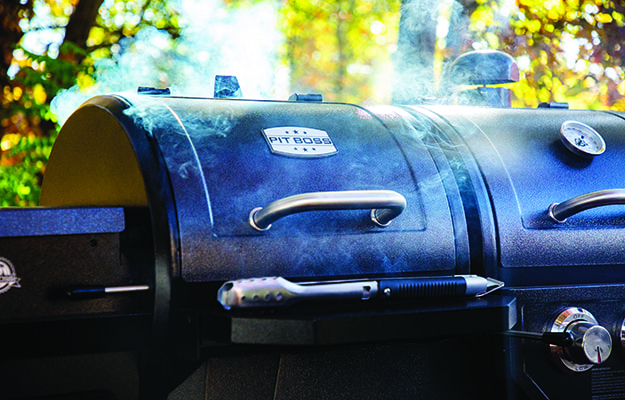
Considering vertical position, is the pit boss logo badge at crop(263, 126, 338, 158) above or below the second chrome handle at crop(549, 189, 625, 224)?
above

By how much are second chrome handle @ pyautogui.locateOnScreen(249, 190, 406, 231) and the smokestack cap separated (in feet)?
4.08

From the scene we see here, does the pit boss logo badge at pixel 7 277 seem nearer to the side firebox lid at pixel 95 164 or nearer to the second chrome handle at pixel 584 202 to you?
the side firebox lid at pixel 95 164

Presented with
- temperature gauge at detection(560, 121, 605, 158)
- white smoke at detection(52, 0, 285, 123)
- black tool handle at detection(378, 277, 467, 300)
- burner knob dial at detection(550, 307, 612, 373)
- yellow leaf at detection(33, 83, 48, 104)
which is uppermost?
white smoke at detection(52, 0, 285, 123)

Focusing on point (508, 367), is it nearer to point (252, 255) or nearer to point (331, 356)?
point (331, 356)

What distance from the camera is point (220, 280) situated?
1.41m

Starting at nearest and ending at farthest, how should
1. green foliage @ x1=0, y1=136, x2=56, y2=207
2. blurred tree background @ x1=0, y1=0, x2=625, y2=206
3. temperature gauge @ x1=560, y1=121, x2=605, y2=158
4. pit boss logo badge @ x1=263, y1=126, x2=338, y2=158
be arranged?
1. pit boss logo badge @ x1=263, y1=126, x2=338, y2=158
2. temperature gauge @ x1=560, y1=121, x2=605, y2=158
3. blurred tree background @ x1=0, y1=0, x2=625, y2=206
4. green foliage @ x1=0, y1=136, x2=56, y2=207

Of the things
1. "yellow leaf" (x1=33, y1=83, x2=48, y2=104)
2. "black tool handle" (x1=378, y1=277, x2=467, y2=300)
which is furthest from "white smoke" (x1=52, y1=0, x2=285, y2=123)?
"yellow leaf" (x1=33, y1=83, x2=48, y2=104)

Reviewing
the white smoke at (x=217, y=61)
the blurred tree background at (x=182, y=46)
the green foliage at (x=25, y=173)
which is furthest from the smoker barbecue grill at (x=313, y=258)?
the green foliage at (x=25, y=173)

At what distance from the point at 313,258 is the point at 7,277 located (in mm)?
651

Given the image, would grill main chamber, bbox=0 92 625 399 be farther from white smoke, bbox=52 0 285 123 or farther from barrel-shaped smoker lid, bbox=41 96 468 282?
white smoke, bbox=52 0 285 123

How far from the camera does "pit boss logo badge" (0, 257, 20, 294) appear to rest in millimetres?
1321

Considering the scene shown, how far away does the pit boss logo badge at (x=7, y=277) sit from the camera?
132cm

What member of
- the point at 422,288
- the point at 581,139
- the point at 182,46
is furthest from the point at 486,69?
the point at 182,46

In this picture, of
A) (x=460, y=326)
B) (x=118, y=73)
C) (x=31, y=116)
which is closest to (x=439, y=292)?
(x=460, y=326)
